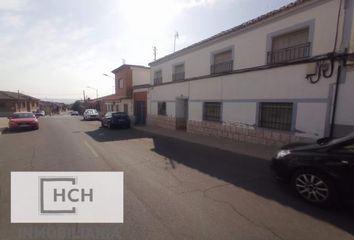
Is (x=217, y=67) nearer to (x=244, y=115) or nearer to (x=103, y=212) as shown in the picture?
(x=244, y=115)

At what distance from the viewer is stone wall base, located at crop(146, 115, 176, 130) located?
15234 mm

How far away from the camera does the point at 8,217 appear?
3297 millimetres

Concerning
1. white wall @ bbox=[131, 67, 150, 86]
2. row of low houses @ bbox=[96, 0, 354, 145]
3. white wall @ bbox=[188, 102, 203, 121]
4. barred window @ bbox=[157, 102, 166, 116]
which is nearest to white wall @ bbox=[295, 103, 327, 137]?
row of low houses @ bbox=[96, 0, 354, 145]

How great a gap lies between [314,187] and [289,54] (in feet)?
20.5

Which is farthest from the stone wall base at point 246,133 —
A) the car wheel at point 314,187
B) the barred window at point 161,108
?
the car wheel at point 314,187

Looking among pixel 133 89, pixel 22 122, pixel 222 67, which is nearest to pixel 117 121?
pixel 133 89

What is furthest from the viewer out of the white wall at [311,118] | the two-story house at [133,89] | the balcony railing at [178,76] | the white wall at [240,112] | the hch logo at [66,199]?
the two-story house at [133,89]

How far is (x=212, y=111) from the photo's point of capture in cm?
1188

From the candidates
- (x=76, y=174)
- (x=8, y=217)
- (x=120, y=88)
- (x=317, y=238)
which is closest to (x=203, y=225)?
(x=317, y=238)

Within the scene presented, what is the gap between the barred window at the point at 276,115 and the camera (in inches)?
322

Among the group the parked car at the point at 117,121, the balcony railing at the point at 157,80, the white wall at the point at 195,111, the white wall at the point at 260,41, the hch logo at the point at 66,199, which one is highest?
the white wall at the point at 260,41

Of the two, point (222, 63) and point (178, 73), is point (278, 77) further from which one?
point (178, 73)

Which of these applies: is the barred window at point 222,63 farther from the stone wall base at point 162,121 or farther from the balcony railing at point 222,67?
the stone wall base at point 162,121

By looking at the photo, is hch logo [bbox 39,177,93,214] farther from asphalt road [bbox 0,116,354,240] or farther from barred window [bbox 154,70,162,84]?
barred window [bbox 154,70,162,84]
